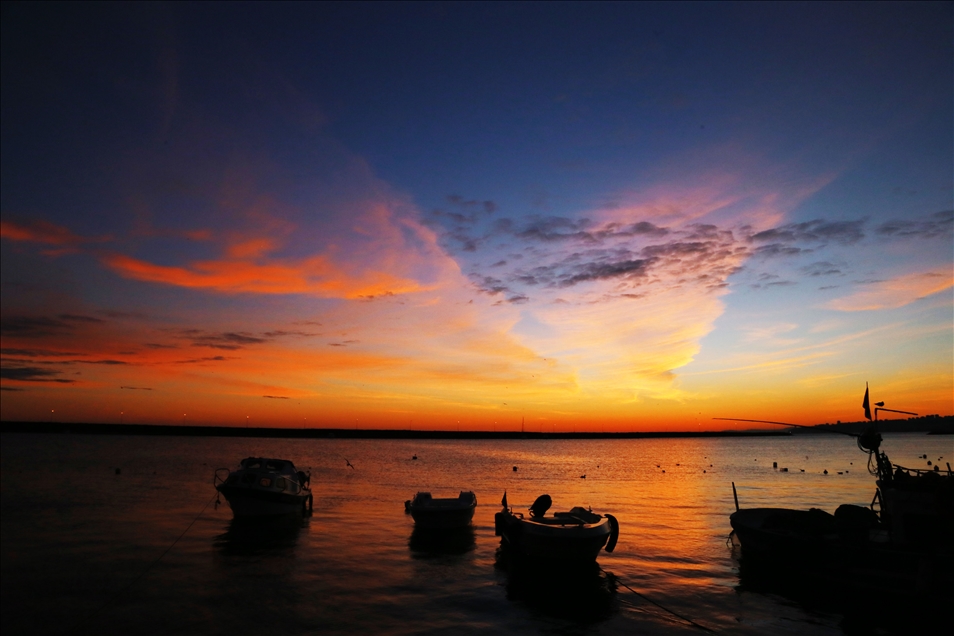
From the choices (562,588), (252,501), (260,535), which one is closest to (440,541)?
(562,588)

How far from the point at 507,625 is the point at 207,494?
158 feet

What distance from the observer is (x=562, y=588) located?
2416cm

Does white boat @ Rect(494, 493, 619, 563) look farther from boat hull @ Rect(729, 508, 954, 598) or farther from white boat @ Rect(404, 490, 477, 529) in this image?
white boat @ Rect(404, 490, 477, 529)

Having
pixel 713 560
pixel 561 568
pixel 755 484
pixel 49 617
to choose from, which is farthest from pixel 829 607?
pixel 755 484

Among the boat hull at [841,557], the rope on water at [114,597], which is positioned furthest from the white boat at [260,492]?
the boat hull at [841,557]

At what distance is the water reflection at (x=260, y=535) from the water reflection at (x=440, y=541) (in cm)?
726

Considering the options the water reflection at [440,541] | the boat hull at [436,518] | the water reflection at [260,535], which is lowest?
the water reflection at [260,535]

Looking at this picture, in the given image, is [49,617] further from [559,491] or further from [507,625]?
[559,491]

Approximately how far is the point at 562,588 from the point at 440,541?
37.0 ft

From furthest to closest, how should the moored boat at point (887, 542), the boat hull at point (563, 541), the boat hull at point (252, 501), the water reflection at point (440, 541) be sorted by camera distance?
1. the boat hull at point (252, 501)
2. the water reflection at point (440, 541)
3. the boat hull at point (563, 541)
4. the moored boat at point (887, 542)

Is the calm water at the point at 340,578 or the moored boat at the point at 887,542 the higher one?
the moored boat at the point at 887,542

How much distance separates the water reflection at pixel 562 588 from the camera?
21.0 metres

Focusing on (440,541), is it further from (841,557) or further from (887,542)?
(887,542)

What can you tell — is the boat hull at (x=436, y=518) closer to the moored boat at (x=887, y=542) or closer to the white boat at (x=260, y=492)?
the white boat at (x=260, y=492)
